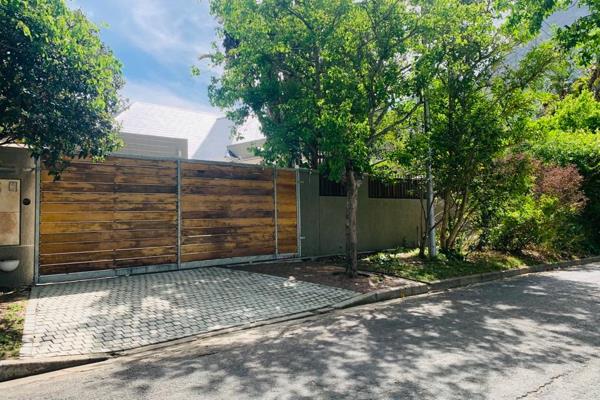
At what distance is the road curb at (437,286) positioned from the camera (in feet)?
23.3

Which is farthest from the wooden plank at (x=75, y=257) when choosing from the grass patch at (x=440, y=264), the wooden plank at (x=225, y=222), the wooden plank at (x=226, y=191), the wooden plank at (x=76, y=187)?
the grass patch at (x=440, y=264)

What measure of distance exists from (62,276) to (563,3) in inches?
456

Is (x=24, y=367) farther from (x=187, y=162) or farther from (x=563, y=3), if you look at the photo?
(x=563, y=3)

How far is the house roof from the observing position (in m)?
16.8

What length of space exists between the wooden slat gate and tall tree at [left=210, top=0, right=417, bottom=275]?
1.43 metres

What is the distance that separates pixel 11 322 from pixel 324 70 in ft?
22.8

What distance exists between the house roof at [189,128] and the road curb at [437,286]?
983 cm

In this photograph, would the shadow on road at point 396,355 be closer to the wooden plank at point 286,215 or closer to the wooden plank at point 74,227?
the wooden plank at point 74,227

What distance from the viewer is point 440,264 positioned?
1020 centimetres

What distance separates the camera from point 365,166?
8.43 m

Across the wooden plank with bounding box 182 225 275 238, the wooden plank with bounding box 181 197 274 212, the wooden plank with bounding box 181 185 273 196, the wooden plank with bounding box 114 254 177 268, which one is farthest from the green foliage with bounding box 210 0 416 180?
the wooden plank with bounding box 114 254 177 268

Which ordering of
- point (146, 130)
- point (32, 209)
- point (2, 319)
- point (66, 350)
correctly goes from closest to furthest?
1. point (66, 350)
2. point (2, 319)
3. point (32, 209)
4. point (146, 130)

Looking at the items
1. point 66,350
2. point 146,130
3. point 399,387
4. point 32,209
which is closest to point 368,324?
point 399,387

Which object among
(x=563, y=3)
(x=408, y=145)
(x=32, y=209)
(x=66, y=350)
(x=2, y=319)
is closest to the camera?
(x=66, y=350)
